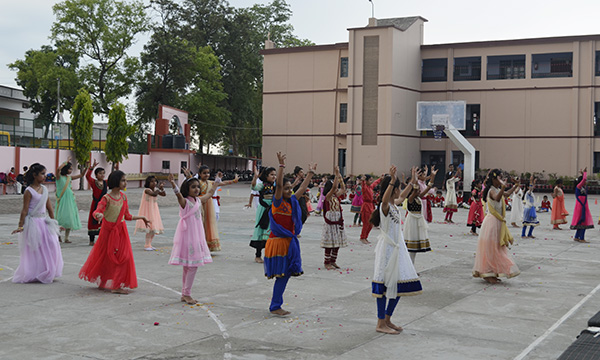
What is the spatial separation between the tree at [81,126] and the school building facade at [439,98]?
753 inches

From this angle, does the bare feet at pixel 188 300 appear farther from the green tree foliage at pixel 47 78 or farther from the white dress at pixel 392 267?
the green tree foliage at pixel 47 78

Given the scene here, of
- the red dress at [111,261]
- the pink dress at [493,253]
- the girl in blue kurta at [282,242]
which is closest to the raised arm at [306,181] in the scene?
the girl in blue kurta at [282,242]

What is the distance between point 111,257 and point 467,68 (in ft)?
150

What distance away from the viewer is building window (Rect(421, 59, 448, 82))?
5131 centimetres

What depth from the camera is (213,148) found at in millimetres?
81875

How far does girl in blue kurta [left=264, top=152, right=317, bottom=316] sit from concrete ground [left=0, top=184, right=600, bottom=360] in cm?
42

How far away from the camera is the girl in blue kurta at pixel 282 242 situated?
7816mm

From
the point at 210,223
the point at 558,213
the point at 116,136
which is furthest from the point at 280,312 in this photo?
the point at 116,136

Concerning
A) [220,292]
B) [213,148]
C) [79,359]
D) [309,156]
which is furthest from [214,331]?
[213,148]

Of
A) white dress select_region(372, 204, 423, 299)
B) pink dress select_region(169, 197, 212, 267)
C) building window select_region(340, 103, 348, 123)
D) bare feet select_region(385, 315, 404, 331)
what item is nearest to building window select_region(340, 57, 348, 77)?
building window select_region(340, 103, 348, 123)

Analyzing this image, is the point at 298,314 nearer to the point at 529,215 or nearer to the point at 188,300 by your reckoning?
the point at 188,300

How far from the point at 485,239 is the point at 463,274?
1.20 meters

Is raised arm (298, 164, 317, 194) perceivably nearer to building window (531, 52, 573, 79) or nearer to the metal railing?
the metal railing

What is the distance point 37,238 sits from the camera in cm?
991
